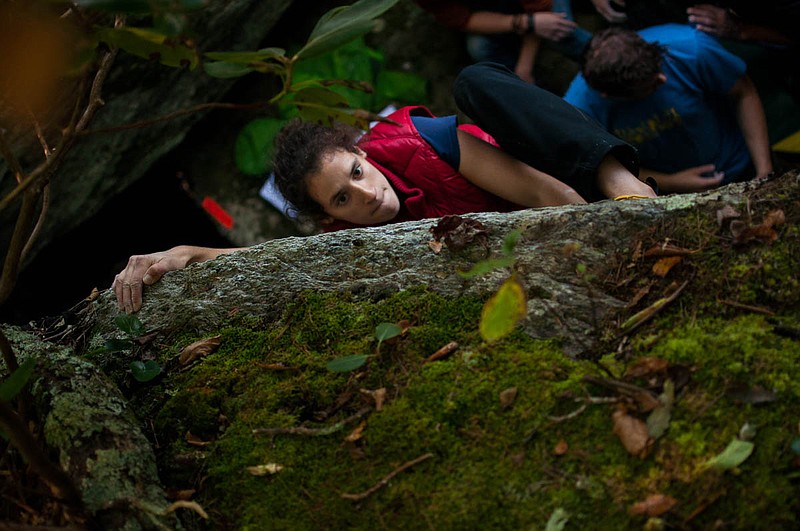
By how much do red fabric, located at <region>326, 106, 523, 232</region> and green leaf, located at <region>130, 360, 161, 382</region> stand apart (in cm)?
125

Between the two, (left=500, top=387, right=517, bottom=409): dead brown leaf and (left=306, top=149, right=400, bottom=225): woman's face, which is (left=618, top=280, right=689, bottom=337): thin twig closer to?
(left=500, top=387, right=517, bottom=409): dead brown leaf

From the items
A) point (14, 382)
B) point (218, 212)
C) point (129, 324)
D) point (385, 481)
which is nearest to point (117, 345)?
point (129, 324)

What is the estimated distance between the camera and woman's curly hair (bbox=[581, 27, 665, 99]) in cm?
315

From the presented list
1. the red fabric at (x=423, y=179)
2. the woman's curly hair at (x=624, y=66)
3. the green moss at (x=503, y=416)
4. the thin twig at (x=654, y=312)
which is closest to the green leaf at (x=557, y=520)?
the green moss at (x=503, y=416)

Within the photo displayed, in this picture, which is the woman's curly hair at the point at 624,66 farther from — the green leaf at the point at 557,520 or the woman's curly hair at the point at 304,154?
the green leaf at the point at 557,520

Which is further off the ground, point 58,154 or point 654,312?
point 58,154

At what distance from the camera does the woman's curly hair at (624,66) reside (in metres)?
3.15

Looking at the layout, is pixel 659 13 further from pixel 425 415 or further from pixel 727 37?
pixel 425 415

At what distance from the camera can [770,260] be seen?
1389mm

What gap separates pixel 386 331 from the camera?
1.45 metres

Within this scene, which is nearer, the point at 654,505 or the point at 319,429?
the point at 654,505

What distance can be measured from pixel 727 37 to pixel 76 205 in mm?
3976

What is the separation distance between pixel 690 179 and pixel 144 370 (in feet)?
9.24

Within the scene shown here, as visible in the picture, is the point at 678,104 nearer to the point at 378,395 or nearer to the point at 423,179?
the point at 423,179
